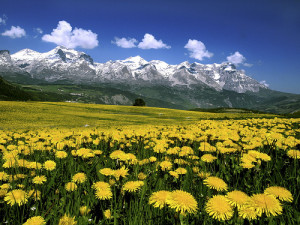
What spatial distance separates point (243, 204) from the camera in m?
1.27

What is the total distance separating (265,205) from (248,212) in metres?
0.12

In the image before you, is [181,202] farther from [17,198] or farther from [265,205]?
[17,198]

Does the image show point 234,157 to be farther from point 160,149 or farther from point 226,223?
point 226,223

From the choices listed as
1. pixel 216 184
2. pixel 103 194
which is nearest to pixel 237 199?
pixel 216 184

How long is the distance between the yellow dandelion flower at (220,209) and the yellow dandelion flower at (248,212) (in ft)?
0.23

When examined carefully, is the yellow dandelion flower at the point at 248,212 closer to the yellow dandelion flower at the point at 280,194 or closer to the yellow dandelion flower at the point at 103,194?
the yellow dandelion flower at the point at 280,194

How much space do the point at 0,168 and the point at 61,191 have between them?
1.66 meters

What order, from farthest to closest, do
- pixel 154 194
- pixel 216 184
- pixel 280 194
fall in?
pixel 216 184 < pixel 154 194 < pixel 280 194

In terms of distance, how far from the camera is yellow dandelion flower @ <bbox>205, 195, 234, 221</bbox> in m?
1.24

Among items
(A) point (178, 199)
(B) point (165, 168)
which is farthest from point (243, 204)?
(B) point (165, 168)

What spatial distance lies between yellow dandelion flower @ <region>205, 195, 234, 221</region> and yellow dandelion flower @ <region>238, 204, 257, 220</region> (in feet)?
0.23

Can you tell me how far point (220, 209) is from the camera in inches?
50.1

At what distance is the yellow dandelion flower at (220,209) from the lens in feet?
4.07

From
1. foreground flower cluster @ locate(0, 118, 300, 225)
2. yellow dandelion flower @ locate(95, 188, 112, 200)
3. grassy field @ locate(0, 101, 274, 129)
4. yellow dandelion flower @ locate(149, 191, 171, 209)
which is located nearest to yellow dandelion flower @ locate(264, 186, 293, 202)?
foreground flower cluster @ locate(0, 118, 300, 225)
